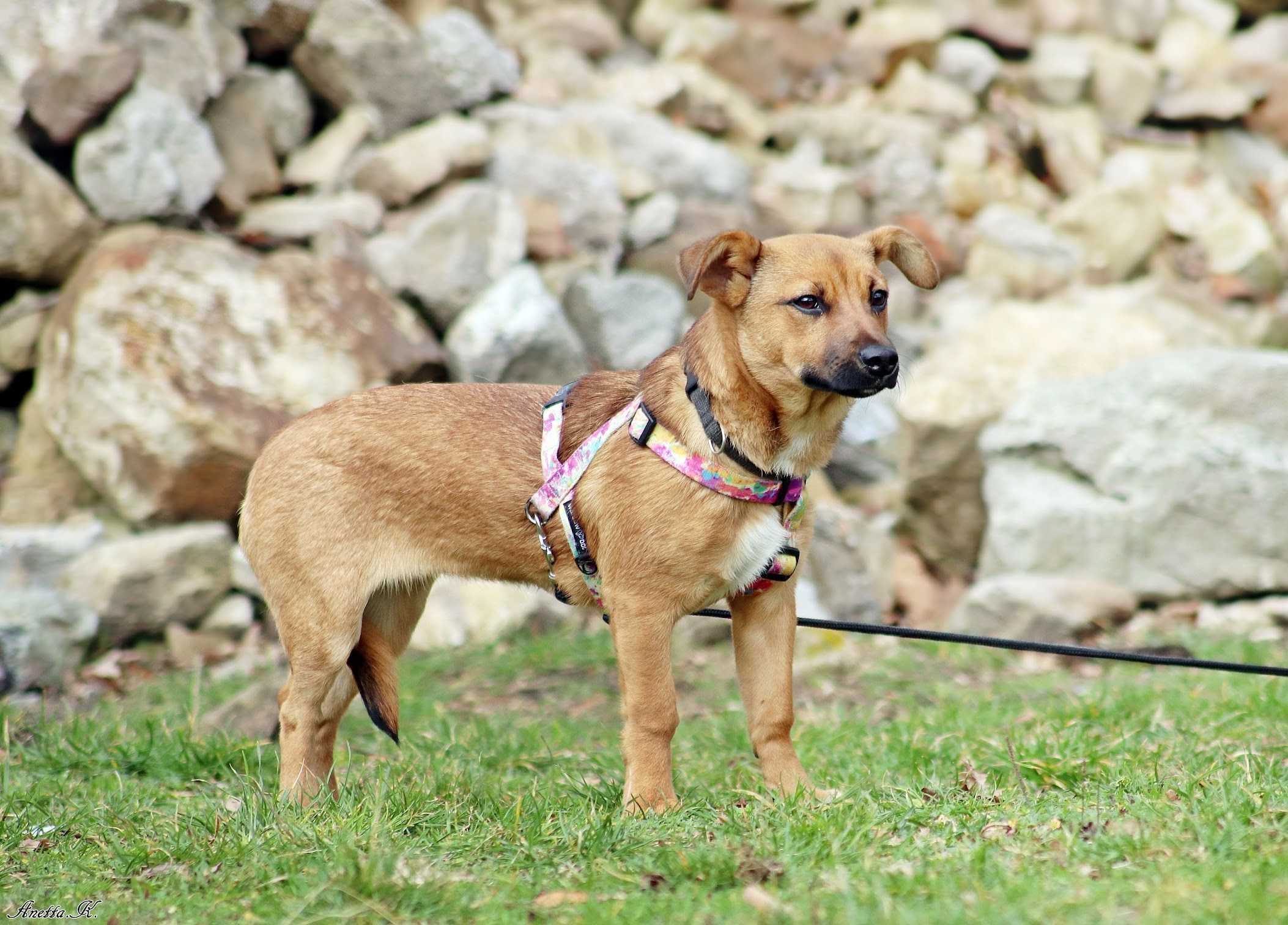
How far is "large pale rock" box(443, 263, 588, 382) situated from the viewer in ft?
28.7

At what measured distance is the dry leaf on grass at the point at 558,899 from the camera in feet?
11.0

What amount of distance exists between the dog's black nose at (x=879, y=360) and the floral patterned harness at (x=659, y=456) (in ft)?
1.57

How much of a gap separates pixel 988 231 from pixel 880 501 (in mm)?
4003

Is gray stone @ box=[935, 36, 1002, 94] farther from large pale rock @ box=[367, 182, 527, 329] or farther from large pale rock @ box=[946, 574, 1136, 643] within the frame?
large pale rock @ box=[946, 574, 1136, 643]

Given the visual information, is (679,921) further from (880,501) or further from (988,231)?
(988,231)

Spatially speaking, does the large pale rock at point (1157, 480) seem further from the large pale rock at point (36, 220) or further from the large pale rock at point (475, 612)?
the large pale rock at point (36, 220)

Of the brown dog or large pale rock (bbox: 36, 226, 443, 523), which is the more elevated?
the brown dog

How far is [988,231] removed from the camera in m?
12.9

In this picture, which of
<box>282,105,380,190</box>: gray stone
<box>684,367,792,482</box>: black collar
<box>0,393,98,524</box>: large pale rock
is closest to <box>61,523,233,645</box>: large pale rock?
<box>0,393,98,524</box>: large pale rock

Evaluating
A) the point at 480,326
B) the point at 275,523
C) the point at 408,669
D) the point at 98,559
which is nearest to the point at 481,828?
the point at 275,523

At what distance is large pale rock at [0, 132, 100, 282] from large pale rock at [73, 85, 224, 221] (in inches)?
6.5

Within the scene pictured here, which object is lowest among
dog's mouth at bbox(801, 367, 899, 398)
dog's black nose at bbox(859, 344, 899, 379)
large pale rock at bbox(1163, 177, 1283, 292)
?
large pale rock at bbox(1163, 177, 1283, 292)

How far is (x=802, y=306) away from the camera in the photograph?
430cm

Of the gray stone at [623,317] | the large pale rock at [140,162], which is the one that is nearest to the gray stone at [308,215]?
the large pale rock at [140,162]
